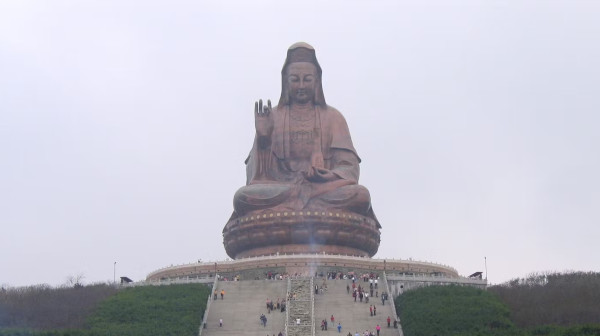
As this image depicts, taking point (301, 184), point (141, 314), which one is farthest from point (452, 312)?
point (301, 184)

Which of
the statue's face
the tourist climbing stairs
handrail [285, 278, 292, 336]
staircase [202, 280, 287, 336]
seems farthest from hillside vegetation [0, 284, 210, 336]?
the statue's face

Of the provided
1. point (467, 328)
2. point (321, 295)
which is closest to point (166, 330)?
point (321, 295)

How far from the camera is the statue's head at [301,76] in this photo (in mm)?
47906

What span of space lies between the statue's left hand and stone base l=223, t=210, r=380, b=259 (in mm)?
1463

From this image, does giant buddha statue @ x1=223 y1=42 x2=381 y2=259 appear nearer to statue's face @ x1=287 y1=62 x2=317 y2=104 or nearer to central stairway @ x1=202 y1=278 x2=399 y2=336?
statue's face @ x1=287 y1=62 x2=317 y2=104

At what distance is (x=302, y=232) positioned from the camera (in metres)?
44.7

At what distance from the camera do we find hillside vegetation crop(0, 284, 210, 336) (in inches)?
1284

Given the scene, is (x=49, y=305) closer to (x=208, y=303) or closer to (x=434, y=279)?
(x=208, y=303)

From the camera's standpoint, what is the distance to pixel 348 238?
4541 cm

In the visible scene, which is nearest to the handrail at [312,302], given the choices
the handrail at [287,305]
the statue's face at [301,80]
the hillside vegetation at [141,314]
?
the handrail at [287,305]

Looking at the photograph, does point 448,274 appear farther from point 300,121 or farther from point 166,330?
point 166,330

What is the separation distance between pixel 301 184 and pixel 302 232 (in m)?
2.17

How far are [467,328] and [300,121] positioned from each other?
17603 mm

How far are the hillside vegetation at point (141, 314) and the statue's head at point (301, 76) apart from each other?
497 inches
